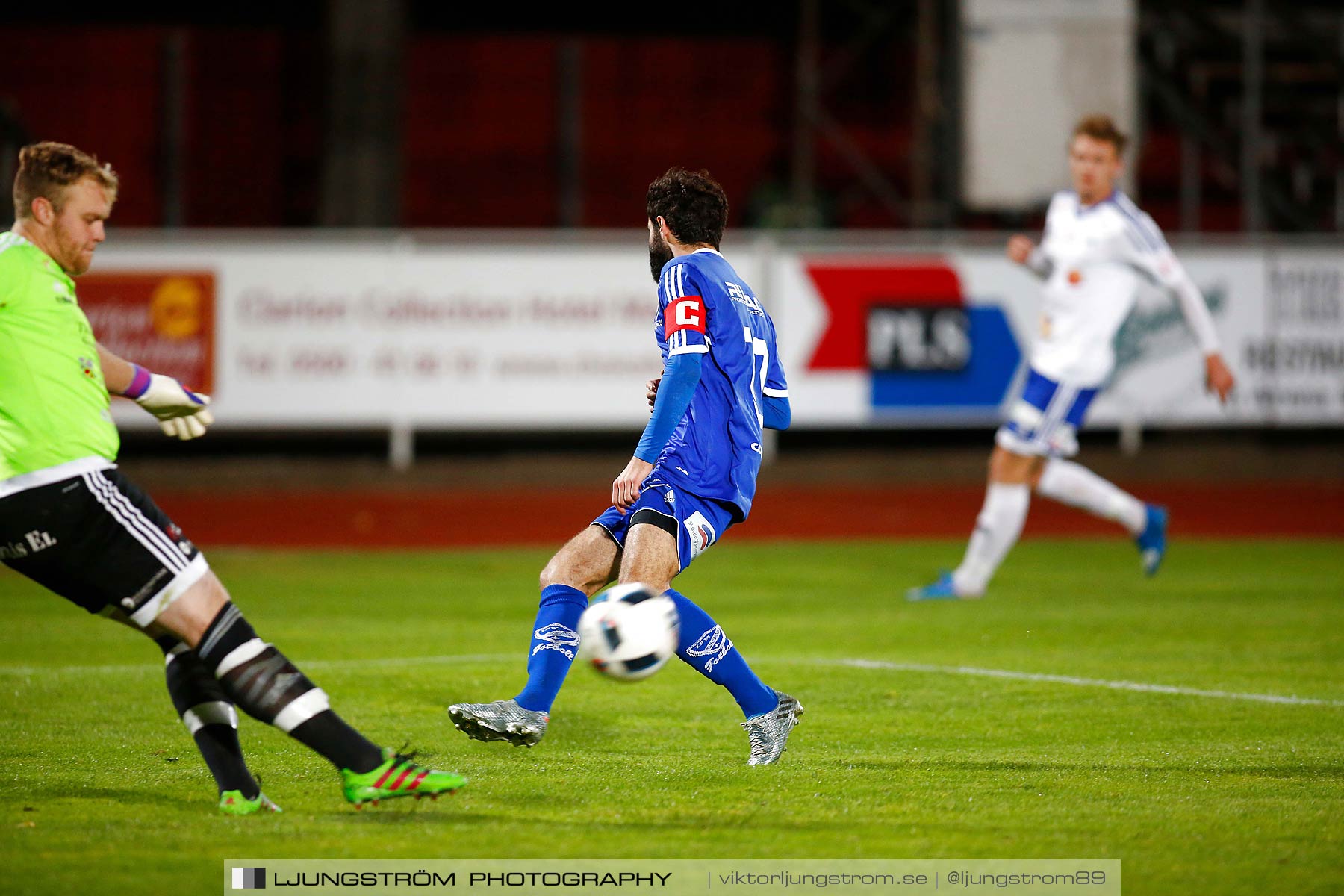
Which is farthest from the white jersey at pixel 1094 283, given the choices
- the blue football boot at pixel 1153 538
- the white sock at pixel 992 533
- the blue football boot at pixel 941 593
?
the blue football boot at pixel 941 593

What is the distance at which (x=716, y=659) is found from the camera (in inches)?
228

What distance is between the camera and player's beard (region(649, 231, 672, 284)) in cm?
586

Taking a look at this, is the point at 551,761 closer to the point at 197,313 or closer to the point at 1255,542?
the point at 1255,542

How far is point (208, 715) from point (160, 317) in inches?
469

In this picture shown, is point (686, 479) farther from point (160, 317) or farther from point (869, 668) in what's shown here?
point (160, 317)

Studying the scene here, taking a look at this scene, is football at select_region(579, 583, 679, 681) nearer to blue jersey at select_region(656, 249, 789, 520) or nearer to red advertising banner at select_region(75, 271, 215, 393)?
blue jersey at select_region(656, 249, 789, 520)

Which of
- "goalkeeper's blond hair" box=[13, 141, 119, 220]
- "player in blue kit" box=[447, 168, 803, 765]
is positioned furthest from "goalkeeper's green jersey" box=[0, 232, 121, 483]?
"player in blue kit" box=[447, 168, 803, 765]

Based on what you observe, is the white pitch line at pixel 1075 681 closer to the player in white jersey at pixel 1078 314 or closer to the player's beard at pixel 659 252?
the player in white jersey at pixel 1078 314

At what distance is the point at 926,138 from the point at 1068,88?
3.09 m

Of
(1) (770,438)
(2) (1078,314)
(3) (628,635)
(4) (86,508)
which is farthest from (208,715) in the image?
(1) (770,438)

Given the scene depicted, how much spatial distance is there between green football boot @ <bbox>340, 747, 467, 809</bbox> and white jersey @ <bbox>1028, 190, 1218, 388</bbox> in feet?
19.6

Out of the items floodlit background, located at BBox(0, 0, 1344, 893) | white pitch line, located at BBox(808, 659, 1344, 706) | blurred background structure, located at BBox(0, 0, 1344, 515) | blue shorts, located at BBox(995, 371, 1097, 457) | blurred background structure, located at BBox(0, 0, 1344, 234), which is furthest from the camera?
blurred background structure, located at BBox(0, 0, 1344, 234)

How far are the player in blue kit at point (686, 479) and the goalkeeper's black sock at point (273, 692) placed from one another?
27.4 inches

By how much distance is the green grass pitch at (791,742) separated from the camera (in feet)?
15.6
